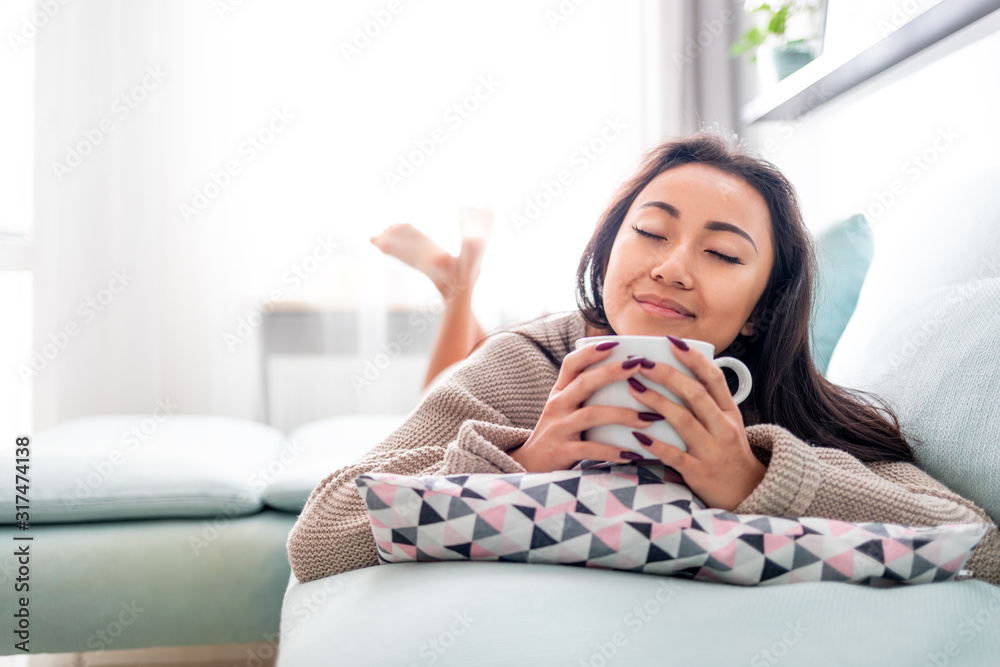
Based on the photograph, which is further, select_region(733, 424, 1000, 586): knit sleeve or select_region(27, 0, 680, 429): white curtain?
select_region(27, 0, 680, 429): white curtain

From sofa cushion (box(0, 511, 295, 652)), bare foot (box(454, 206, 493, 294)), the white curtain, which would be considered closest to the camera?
sofa cushion (box(0, 511, 295, 652))

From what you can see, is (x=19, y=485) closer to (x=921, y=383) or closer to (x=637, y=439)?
(x=637, y=439)

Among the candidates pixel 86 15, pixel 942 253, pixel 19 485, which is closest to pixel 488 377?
pixel 942 253

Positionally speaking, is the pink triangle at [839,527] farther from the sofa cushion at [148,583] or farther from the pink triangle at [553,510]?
the sofa cushion at [148,583]

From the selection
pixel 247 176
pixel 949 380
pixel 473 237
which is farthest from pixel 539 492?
pixel 247 176

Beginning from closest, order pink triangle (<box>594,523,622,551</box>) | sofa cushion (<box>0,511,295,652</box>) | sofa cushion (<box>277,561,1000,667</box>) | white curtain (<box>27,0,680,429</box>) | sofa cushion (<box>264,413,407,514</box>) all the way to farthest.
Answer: sofa cushion (<box>277,561,1000,667</box>)
pink triangle (<box>594,523,622,551</box>)
sofa cushion (<box>0,511,295,652</box>)
sofa cushion (<box>264,413,407,514</box>)
white curtain (<box>27,0,680,429</box>)

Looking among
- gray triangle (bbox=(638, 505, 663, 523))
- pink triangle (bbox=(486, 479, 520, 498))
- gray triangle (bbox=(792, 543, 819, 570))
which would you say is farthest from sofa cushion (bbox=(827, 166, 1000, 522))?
pink triangle (bbox=(486, 479, 520, 498))

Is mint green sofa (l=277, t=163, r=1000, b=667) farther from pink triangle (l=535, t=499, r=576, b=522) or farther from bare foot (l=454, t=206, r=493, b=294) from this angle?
bare foot (l=454, t=206, r=493, b=294)

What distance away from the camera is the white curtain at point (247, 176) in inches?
103

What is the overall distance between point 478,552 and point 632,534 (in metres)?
0.13

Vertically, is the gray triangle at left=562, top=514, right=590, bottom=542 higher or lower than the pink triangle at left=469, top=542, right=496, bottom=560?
higher

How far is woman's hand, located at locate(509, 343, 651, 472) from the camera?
631mm

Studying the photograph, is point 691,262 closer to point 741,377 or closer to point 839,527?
point 741,377

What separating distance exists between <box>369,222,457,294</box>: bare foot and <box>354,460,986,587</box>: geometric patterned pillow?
4.39ft
